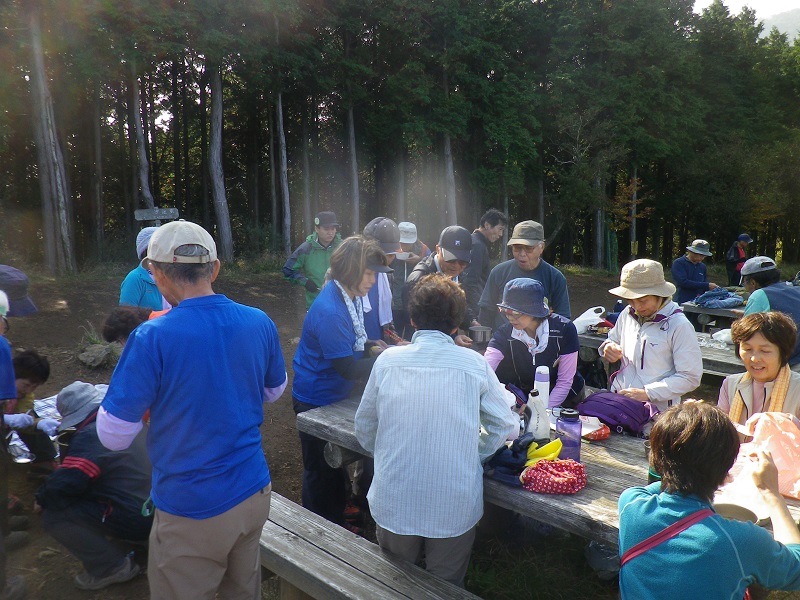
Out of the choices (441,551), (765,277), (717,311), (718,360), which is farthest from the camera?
(717,311)

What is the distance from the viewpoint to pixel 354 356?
3.40m

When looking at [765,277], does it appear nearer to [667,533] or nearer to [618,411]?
[618,411]

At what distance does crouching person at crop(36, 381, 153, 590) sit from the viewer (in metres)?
3.05

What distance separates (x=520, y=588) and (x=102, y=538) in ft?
7.30

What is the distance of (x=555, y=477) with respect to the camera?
253 cm

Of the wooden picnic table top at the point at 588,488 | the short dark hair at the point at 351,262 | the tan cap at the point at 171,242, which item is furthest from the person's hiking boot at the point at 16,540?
the tan cap at the point at 171,242

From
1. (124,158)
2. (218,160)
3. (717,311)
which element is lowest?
(717,311)

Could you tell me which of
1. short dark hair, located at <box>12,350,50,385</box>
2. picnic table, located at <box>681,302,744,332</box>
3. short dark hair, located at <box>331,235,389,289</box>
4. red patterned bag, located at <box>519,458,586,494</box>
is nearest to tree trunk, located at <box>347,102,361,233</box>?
picnic table, located at <box>681,302,744,332</box>

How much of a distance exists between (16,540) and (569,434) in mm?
3243

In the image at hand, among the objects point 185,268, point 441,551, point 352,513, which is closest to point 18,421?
point 352,513

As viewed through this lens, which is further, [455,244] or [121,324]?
[455,244]

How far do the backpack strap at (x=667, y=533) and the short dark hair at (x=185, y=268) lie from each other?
1649 mm

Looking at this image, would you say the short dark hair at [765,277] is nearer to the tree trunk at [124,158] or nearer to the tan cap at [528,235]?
the tan cap at [528,235]

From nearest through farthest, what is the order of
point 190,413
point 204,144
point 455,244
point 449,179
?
point 190,413, point 455,244, point 449,179, point 204,144
